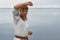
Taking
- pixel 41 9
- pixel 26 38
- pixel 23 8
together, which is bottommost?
pixel 41 9

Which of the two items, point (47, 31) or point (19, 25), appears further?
point (47, 31)

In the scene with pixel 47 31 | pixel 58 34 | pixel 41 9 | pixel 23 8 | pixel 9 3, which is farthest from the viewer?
pixel 41 9

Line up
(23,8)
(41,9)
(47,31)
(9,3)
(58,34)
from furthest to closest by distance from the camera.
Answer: (41,9) → (9,3) → (47,31) → (58,34) → (23,8)

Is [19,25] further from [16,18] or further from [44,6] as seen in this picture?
[44,6]

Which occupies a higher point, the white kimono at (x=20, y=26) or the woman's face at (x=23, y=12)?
the woman's face at (x=23, y=12)

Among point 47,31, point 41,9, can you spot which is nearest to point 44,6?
point 41,9

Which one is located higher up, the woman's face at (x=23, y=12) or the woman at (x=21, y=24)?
the woman's face at (x=23, y=12)

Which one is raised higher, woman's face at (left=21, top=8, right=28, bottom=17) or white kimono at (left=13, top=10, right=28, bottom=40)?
woman's face at (left=21, top=8, right=28, bottom=17)

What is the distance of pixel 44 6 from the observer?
9.36 meters

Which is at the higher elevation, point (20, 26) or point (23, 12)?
point (23, 12)

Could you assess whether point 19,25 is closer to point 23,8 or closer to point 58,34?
point 23,8

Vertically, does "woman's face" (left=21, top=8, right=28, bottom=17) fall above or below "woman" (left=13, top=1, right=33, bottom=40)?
above

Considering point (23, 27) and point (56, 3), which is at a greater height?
point (23, 27)

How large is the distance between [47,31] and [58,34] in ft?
1.26
